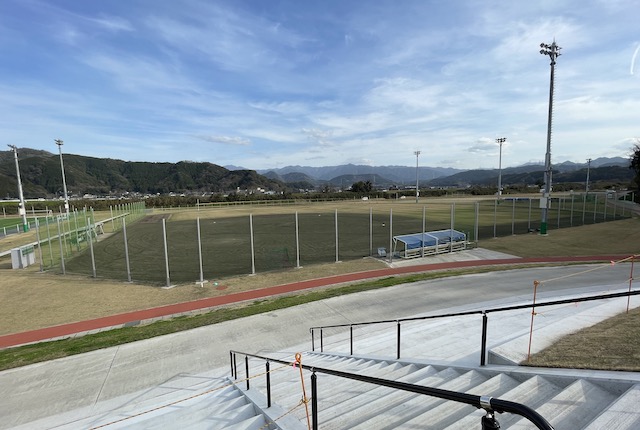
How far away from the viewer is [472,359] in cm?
515

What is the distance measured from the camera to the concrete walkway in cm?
1148

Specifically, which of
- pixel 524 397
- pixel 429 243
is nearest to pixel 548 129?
pixel 429 243

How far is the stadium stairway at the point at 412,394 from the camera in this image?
3.19 meters

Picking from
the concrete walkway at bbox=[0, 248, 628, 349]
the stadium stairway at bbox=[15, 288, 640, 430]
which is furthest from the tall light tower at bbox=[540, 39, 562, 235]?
the stadium stairway at bbox=[15, 288, 640, 430]

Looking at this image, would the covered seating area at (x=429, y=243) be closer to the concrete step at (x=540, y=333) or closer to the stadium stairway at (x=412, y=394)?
the stadium stairway at (x=412, y=394)

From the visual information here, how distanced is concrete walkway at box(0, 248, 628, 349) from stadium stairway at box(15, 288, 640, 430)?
566 cm

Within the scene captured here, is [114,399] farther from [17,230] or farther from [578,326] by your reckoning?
[17,230]

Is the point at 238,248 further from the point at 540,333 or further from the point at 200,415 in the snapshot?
the point at 540,333

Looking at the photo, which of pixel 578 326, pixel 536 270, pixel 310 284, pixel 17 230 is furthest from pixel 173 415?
pixel 17 230

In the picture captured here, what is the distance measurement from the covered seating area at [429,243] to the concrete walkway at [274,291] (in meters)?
0.60

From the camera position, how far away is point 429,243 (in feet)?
73.9

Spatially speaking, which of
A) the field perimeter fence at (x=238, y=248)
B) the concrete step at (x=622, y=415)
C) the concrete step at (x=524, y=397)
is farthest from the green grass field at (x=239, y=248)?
the concrete step at (x=622, y=415)

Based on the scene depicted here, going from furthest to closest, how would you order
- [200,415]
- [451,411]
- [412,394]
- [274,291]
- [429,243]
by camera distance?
[429,243] < [274,291] < [200,415] < [412,394] < [451,411]

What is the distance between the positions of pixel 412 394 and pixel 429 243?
758 inches
